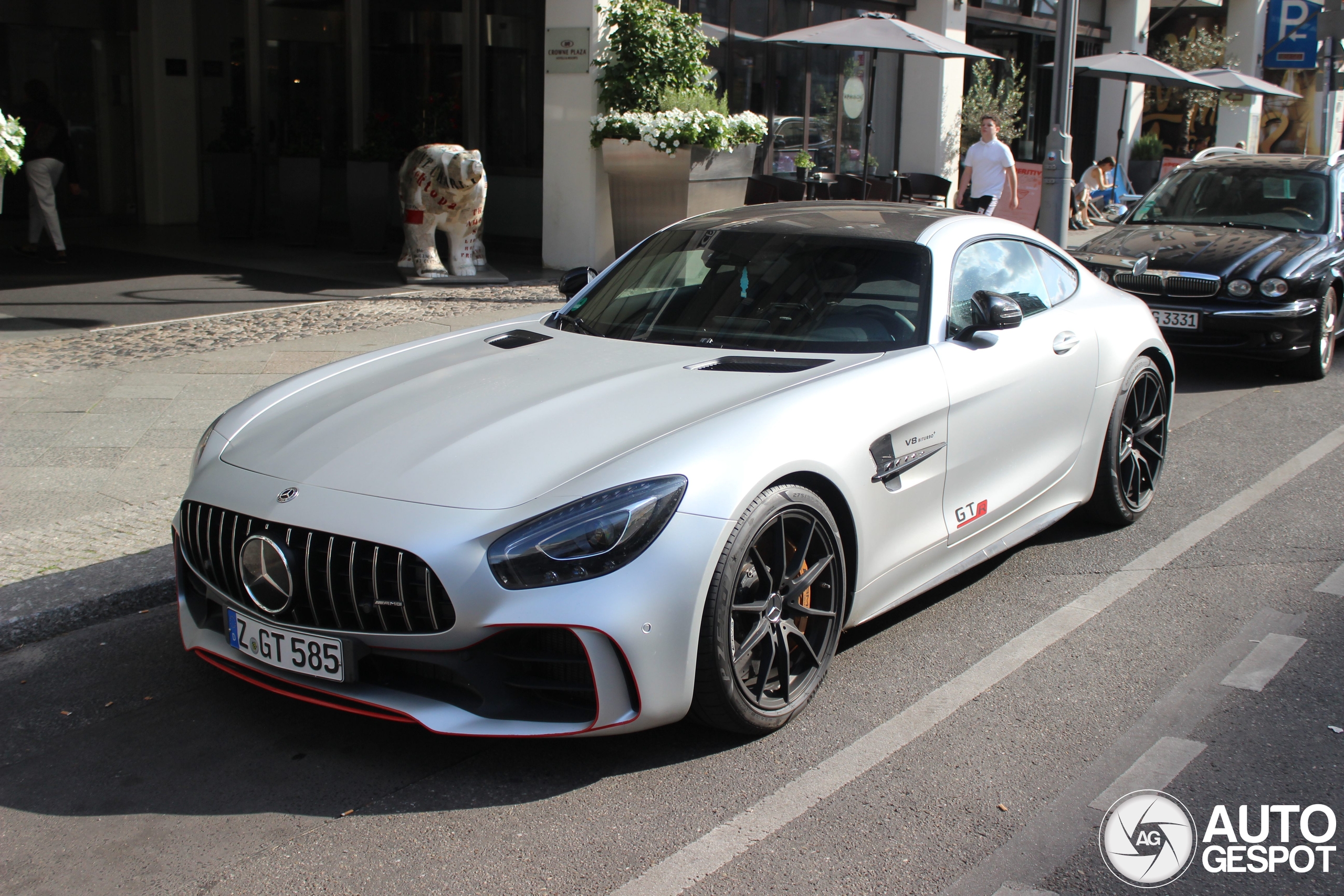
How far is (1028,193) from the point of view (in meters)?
15.7

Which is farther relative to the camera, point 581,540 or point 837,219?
point 837,219

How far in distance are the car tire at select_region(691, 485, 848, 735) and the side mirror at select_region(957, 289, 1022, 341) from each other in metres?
1.12

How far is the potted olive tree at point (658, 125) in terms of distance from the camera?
490 inches

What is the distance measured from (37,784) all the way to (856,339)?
283 cm

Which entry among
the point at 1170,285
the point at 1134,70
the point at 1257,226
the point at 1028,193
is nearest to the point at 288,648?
the point at 1170,285

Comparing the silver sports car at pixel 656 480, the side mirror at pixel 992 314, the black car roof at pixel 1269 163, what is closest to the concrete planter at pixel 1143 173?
the black car roof at pixel 1269 163

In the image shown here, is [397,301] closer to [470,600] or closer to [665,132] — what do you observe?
[665,132]

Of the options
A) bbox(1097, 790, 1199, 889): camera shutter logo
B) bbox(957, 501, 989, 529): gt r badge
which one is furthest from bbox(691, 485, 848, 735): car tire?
bbox(1097, 790, 1199, 889): camera shutter logo

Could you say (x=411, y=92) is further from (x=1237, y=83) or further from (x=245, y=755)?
(x=245, y=755)

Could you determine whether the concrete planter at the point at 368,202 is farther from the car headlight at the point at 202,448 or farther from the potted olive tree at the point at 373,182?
the car headlight at the point at 202,448

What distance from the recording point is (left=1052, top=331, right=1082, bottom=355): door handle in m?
4.89

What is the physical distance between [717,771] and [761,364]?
1.35 m

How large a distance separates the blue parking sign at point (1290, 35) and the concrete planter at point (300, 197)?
64.3 feet

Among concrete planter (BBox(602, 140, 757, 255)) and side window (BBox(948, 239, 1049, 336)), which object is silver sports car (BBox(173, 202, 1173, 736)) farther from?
concrete planter (BBox(602, 140, 757, 255))
